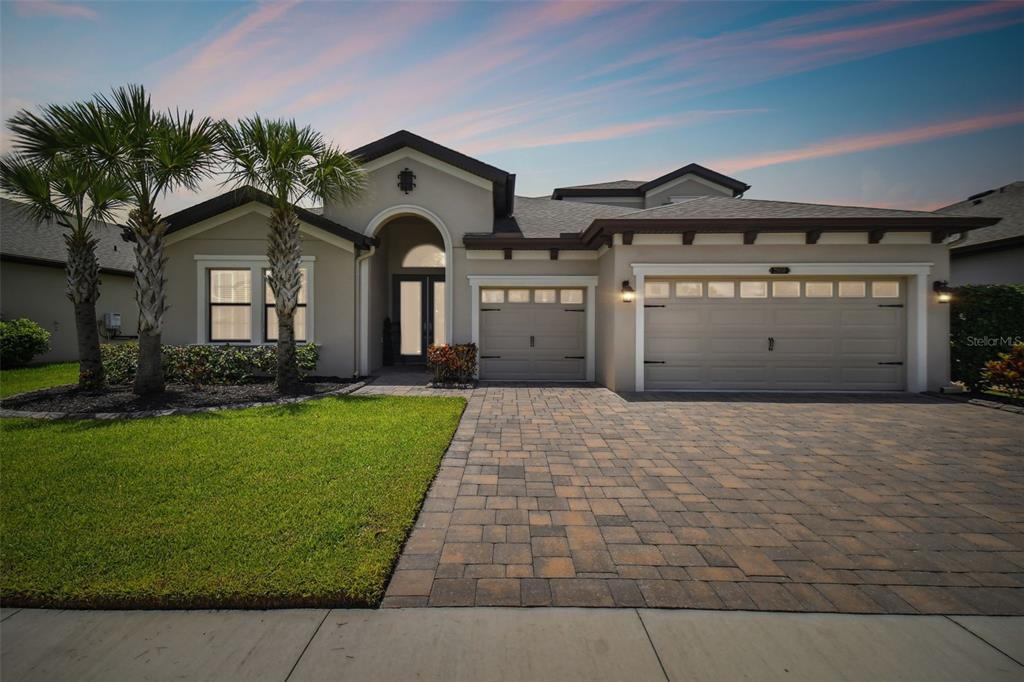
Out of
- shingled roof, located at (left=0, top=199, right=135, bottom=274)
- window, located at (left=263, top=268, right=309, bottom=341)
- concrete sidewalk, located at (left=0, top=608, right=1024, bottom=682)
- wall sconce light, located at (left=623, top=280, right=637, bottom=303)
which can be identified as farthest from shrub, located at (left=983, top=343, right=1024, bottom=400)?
shingled roof, located at (left=0, top=199, right=135, bottom=274)

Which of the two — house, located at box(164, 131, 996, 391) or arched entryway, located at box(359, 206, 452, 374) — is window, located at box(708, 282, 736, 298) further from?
arched entryway, located at box(359, 206, 452, 374)

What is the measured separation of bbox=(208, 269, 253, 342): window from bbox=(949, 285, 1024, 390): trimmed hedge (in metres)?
16.5

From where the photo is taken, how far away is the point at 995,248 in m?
12.0

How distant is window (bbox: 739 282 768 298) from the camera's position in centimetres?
948

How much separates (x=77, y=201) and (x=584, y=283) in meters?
10.9

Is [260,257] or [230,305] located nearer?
[260,257]

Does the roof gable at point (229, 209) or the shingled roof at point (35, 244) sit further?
the shingled roof at point (35, 244)

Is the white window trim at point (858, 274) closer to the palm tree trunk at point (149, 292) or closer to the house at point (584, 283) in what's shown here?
the house at point (584, 283)

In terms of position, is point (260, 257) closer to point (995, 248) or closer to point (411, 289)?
point (411, 289)

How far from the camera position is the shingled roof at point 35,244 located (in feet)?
44.4

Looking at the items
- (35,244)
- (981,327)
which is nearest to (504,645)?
(981,327)

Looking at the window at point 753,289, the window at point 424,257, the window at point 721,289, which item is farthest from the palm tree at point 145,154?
the window at point 753,289

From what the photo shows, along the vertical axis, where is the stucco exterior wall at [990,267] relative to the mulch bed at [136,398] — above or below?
above

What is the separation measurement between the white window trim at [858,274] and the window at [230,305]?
961 centimetres
